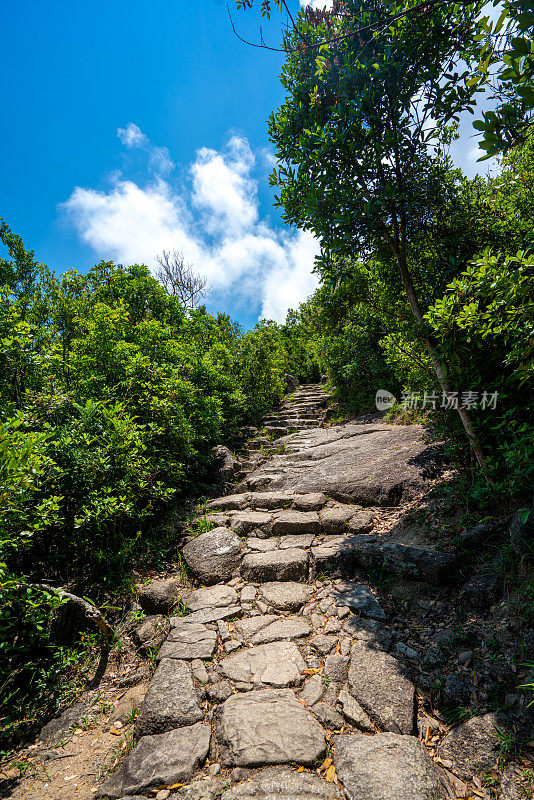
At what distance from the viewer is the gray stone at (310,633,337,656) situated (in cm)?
291

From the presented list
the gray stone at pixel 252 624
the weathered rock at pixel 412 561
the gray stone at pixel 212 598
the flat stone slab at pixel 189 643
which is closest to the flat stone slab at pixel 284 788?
the flat stone slab at pixel 189 643

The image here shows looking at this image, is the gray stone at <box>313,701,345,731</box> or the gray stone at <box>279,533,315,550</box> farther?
the gray stone at <box>279,533,315,550</box>

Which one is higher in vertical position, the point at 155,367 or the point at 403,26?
the point at 403,26

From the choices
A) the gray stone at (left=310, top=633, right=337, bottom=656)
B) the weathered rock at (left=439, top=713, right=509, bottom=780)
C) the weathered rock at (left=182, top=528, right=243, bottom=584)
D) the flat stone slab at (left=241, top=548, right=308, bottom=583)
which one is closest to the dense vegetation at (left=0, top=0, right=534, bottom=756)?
the weathered rock at (left=182, top=528, right=243, bottom=584)

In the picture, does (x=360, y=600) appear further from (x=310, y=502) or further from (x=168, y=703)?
(x=310, y=502)

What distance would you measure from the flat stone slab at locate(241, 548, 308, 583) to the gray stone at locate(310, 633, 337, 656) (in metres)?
0.90

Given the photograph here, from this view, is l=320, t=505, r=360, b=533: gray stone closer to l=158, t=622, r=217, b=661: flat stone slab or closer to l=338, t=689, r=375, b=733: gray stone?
l=158, t=622, r=217, b=661: flat stone slab

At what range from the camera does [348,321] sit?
12.9m

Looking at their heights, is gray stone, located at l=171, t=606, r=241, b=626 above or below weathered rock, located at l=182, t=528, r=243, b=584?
below

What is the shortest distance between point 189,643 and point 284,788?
1.57 meters

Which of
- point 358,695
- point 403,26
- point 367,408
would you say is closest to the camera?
point 358,695

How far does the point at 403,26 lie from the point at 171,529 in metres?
6.40

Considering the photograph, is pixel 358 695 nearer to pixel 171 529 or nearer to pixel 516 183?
pixel 171 529

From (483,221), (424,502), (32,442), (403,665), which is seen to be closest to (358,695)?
(403,665)
